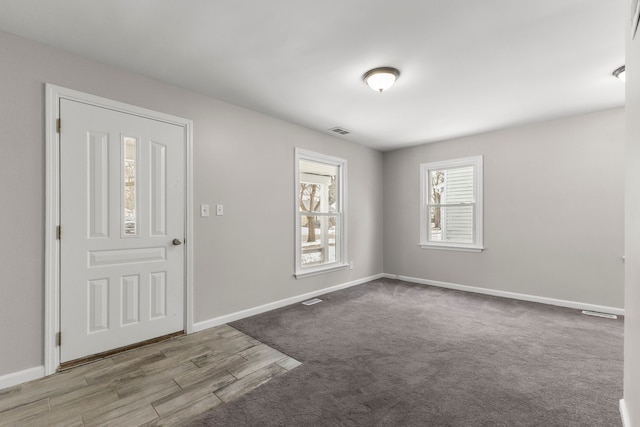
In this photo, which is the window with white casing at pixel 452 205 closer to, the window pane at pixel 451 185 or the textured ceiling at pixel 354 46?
the window pane at pixel 451 185

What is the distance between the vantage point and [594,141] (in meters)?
3.68

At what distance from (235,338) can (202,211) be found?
4.45 ft

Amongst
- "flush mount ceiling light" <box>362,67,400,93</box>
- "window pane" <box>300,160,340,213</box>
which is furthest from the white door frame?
"window pane" <box>300,160,340,213</box>

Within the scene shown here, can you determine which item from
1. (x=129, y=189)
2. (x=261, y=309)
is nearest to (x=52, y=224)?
(x=129, y=189)

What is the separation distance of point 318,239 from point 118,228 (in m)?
2.91

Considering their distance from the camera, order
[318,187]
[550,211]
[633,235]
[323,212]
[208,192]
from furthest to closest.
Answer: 1. [318,187]
2. [323,212]
3. [550,211]
4. [208,192]
5. [633,235]

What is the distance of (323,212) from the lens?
189 inches

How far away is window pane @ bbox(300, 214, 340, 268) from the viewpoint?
184 inches

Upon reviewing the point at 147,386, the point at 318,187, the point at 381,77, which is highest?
the point at 381,77

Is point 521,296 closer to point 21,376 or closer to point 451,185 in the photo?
point 451,185

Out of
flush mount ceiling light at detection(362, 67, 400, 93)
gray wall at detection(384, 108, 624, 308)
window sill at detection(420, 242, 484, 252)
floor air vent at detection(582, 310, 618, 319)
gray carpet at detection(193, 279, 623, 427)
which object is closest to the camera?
gray carpet at detection(193, 279, 623, 427)

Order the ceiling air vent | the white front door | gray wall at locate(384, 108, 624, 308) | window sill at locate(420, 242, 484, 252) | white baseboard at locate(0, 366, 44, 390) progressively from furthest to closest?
window sill at locate(420, 242, 484, 252), the ceiling air vent, gray wall at locate(384, 108, 624, 308), the white front door, white baseboard at locate(0, 366, 44, 390)

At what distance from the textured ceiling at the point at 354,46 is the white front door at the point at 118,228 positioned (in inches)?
23.7

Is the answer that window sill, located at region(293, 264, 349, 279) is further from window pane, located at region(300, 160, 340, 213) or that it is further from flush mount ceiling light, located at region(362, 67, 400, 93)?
flush mount ceiling light, located at region(362, 67, 400, 93)
